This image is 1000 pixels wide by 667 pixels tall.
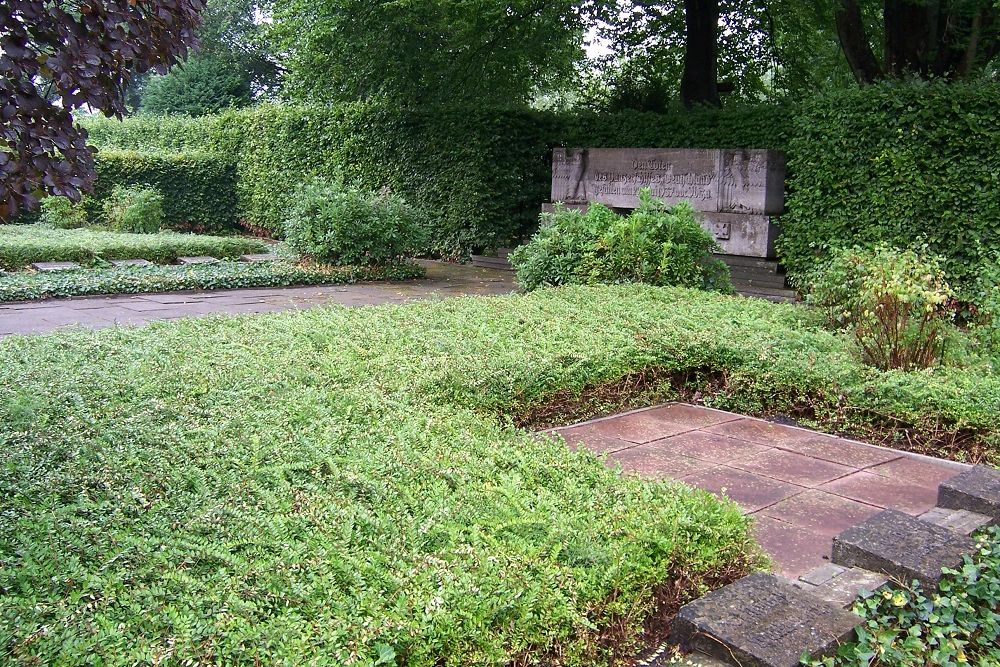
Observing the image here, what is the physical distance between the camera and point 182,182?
18.9 metres

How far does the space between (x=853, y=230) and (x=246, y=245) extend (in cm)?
893

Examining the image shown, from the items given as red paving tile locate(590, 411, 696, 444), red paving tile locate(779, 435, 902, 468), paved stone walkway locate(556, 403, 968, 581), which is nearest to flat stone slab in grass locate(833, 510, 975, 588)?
paved stone walkway locate(556, 403, 968, 581)

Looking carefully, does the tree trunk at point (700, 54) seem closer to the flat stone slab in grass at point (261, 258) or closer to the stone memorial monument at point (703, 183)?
the stone memorial monument at point (703, 183)

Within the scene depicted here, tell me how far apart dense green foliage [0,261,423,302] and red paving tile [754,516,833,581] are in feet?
27.8

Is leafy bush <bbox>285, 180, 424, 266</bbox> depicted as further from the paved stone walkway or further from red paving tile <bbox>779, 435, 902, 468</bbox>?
red paving tile <bbox>779, 435, 902, 468</bbox>

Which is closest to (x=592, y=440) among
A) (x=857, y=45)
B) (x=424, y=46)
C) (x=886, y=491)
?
(x=886, y=491)

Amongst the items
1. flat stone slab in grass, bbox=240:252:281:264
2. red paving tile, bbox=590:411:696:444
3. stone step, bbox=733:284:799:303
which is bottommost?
red paving tile, bbox=590:411:696:444

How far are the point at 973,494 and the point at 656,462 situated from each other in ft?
4.45

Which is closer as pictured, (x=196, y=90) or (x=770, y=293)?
(x=770, y=293)

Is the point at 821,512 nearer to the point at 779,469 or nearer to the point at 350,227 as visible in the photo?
the point at 779,469

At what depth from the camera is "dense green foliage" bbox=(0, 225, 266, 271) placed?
11.6 metres

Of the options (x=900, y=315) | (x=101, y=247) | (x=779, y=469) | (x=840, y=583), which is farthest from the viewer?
(x=101, y=247)

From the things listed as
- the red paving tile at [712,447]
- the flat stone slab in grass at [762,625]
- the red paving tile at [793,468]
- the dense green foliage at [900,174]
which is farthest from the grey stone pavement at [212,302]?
the flat stone slab in grass at [762,625]

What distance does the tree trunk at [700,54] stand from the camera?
13406 mm
